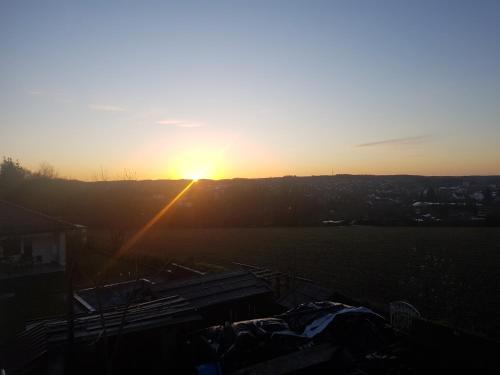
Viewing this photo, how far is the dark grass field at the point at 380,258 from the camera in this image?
1691cm

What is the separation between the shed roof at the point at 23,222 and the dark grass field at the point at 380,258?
376 cm

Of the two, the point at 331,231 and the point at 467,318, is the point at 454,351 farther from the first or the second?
the point at 331,231

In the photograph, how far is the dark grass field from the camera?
666 inches

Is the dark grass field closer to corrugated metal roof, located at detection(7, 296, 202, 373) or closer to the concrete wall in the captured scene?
the concrete wall

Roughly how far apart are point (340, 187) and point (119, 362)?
90784 mm

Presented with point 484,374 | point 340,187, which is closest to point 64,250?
point 484,374

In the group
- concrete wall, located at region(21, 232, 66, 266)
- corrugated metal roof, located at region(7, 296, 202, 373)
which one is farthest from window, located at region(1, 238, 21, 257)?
corrugated metal roof, located at region(7, 296, 202, 373)

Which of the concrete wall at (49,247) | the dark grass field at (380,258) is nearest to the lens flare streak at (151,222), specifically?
the dark grass field at (380,258)

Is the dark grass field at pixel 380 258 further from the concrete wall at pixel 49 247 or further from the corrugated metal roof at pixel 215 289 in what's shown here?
the corrugated metal roof at pixel 215 289

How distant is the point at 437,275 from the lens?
22.3 metres

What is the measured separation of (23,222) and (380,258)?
21115mm

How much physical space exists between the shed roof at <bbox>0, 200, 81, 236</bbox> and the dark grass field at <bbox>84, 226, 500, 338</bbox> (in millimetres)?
3762

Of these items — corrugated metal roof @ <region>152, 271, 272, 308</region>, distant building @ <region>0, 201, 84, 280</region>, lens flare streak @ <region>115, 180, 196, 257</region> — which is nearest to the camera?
corrugated metal roof @ <region>152, 271, 272, 308</region>

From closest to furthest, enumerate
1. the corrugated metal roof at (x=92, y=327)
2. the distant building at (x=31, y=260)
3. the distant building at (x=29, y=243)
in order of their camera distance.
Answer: the corrugated metal roof at (x=92, y=327)
the distant building at (x=31, y=260)
the distant building at (x=29, y=243)
